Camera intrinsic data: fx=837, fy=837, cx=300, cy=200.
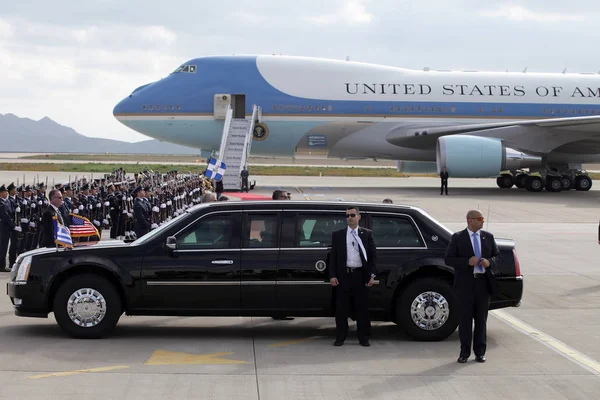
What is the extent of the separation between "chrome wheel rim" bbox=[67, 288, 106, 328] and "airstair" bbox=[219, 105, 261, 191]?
22539 mm

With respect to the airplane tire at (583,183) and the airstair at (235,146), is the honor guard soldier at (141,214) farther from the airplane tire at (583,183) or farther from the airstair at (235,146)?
the airplane tire at (583,183)

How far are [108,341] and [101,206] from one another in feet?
33.2

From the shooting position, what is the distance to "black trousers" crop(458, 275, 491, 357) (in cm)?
834

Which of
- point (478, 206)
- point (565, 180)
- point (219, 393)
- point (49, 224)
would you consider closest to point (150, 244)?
point (219, 393)

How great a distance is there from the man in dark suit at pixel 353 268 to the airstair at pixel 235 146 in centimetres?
2275

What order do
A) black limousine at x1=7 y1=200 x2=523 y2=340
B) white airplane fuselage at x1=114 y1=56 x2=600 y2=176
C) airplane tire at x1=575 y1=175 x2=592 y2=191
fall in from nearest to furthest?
black limousine at x1=7 y1=200 x2=523 y2=340
white airplane fuselage at x1=114 y1=56 x2=600 y2=176
airplane tire at x1=575 y1=175 x2=592 y2=191

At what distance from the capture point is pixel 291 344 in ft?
29.7

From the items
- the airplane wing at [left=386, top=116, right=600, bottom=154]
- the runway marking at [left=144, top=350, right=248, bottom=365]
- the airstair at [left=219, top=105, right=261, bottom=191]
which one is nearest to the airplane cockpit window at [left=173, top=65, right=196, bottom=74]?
the airstair at [left=219, top=105, right=261, bottom=191]

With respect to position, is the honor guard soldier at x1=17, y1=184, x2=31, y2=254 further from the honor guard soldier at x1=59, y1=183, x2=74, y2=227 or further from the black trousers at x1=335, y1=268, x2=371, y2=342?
the black trousers at x1=335, y1=268, x2=371, y2=342

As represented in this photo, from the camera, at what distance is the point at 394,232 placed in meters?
9.52

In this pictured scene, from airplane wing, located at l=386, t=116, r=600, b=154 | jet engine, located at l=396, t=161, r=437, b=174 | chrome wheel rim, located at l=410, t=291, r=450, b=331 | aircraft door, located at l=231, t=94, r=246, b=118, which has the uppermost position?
aircraft door, located at l=231, t=94, r=246, b=118

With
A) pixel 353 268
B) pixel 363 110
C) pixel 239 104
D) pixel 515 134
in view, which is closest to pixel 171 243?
pixel 353 268

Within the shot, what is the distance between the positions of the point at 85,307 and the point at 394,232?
3.52 meters

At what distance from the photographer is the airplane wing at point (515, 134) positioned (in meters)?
33.8
